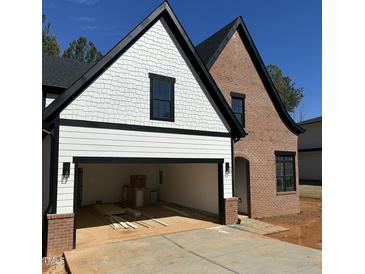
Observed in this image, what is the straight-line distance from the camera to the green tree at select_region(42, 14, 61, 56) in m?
37.8

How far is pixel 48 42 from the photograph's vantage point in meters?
38.1

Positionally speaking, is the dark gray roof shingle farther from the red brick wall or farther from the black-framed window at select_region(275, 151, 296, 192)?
the black-framed window at select_region(275, 151, 296, 192)

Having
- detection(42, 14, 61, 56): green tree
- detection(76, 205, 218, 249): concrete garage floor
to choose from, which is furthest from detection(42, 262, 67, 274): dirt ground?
detection(42, 14, 61, 56): green tree

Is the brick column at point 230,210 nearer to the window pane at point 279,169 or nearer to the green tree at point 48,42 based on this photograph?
the window pane at point 279,169

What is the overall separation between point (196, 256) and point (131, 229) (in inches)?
163

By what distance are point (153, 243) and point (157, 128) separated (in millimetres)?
4209

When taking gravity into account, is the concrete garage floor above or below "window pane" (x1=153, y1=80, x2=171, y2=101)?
below

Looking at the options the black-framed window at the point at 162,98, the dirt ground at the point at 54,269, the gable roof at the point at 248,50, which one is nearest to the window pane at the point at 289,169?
the gable roof at the point at 248,50

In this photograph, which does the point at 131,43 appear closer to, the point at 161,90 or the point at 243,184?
the point at 161,90

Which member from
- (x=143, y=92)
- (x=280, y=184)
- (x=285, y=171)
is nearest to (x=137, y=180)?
(x=143, y=92)

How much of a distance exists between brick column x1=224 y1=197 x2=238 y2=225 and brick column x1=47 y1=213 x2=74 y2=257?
637cm

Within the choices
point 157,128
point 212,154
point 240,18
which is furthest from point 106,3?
point 212,154

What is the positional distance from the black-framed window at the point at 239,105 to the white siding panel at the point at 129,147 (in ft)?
8.23
